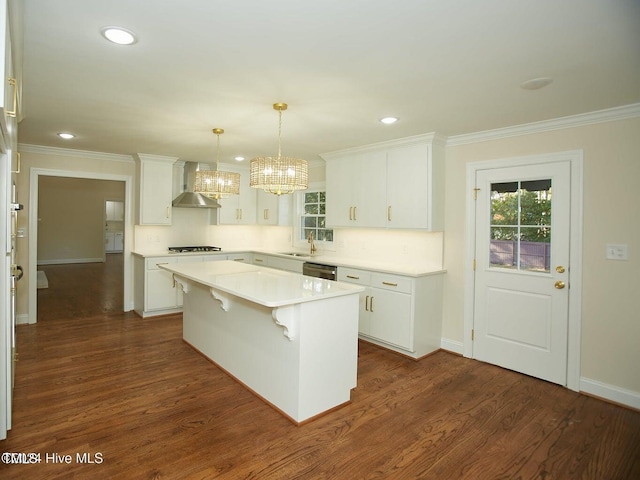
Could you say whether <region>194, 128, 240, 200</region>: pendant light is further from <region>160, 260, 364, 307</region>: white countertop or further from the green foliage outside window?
the green foliage outside window

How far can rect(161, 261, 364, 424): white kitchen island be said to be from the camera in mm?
2469

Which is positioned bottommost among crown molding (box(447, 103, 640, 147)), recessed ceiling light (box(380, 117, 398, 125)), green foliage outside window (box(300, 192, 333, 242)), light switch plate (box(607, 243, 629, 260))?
light switch plate (box(607, 243, 629, 260))

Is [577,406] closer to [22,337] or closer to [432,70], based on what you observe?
[432,70]

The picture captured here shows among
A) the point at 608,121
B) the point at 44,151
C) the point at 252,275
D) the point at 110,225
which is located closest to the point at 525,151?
the point at 608,121

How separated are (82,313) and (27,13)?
183 inches

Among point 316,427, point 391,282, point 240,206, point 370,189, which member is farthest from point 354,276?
point 240,206

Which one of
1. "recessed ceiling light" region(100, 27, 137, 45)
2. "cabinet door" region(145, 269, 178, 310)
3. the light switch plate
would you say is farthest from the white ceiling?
"cabinet door" region(145, 269, 178, 310)

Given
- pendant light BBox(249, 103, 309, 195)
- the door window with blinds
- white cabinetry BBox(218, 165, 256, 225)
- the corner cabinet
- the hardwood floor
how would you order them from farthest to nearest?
white cabinetry BBox(218, 165, 256, 225) < the corner cabinet < the door window with blinds < pendant light BBox(249, 103, 309, 195) < the hardwood floor

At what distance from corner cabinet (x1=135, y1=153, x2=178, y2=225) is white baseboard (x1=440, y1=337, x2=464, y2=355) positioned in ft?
13.5

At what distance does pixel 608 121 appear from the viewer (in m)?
2.93

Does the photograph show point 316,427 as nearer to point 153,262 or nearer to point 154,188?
point 153,262

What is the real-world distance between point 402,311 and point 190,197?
357cm

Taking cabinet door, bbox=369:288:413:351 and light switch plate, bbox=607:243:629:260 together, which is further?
cabinet door, bbox=369:288:413:351

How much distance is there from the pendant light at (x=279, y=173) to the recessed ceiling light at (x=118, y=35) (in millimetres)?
1151
